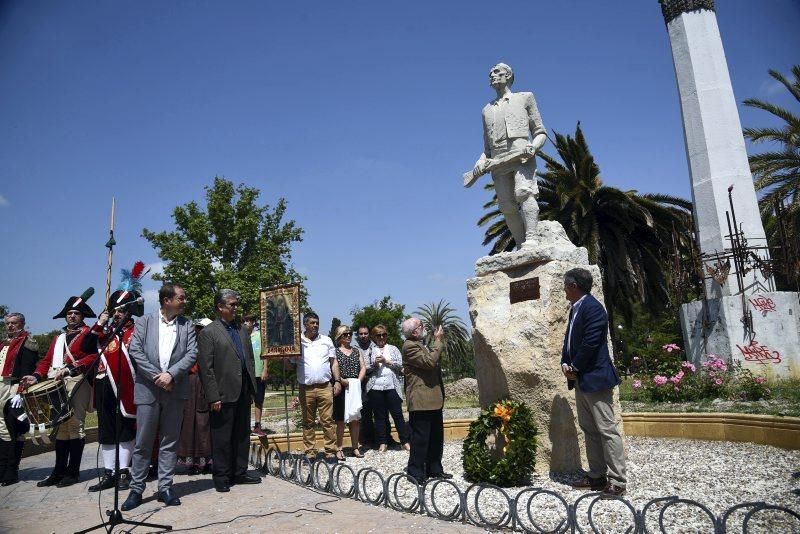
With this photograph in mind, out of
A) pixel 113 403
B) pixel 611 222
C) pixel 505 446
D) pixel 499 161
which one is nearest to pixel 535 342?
pixel 505 446

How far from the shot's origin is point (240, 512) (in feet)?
13.9

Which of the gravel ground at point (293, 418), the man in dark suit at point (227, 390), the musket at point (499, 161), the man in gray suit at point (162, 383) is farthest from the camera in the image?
the gravel ground at point (293, 418)

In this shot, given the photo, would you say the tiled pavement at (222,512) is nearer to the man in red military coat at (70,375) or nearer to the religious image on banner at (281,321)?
the man in red military coat at (70,375)

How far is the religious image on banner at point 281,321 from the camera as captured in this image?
6469mm

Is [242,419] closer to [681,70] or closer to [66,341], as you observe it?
[66,341]

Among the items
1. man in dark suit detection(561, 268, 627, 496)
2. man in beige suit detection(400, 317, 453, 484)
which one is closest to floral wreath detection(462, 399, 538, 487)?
man in beige suit detection(400, 317, 453, 484)

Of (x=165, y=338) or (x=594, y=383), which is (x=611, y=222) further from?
(x=165, y=338)

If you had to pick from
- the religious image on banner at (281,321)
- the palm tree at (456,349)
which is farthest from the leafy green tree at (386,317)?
the religious image on banner at (281,321)

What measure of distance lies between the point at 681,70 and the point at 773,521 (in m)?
13.4

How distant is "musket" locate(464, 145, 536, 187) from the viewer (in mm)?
6320

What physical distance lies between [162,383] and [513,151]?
4566 millimetres

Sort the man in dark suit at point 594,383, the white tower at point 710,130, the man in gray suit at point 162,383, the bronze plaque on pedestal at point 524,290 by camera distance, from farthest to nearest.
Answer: the white tower at point 710,130 < the bronze plaque on pedestal at point 524,290 < the man in gray suit at point 162,383 < the man in dark suit at point 594,383

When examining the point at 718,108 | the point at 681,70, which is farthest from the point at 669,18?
the point at 718,108

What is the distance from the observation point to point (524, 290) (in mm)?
5836
